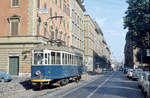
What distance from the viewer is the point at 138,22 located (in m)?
39.9

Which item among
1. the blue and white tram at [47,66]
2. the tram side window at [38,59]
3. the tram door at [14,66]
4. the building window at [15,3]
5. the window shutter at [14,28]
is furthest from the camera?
the building window at [15,3]

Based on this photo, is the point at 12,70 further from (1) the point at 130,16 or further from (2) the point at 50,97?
(1) the point at 130,16

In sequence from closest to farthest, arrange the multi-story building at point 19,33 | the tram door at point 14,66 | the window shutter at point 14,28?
the multi-story building at point 19,33 < the tram door at point 14,66 < the window shutter at point 14,28

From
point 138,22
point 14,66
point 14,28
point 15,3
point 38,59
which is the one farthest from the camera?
point 138,22

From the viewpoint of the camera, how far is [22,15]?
31.2 metres

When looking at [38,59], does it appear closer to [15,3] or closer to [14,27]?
[14,27]

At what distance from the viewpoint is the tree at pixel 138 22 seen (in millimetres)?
38906

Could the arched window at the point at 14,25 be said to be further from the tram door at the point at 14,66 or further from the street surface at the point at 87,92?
the street surface at the point at 87,92

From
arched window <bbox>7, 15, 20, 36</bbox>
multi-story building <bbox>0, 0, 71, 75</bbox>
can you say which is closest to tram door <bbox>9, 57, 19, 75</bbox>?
multi-story building <bbox>0, 0, 71, 75</bbox>

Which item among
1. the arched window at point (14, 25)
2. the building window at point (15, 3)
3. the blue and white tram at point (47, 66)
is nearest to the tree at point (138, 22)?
the building window at point (15, 3)

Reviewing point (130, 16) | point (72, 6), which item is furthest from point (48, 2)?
point (72, 6)

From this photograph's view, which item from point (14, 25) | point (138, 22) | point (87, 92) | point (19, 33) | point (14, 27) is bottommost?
point (87, 92)

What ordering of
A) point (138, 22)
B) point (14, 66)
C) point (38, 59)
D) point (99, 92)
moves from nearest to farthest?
point (99, 92)
point (38, 59)
point (14, 66)
point (138, 22)

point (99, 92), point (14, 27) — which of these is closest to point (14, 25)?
point (14, 27)
